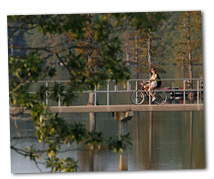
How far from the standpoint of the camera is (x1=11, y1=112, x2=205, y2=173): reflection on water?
31.7 ft

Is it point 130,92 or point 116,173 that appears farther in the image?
point 130,92

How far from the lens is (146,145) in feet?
46.8

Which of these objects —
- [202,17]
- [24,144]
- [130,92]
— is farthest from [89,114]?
[202,17]

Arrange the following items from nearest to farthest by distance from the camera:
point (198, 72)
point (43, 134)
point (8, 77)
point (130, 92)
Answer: point (43, 134), point (8, 77), point (198, 72), point (130, 92)

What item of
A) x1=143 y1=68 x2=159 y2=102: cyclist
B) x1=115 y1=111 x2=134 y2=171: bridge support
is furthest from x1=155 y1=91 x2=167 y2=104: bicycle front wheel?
x1=115 y1=111 x2=134 y2=171: bridge support

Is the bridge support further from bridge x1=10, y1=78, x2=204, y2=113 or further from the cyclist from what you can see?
the cyclist

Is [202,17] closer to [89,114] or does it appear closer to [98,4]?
[98,4]

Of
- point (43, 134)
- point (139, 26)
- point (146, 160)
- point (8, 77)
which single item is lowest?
point (146, 160)

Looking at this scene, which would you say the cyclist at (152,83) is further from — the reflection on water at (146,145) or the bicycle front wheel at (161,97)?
the reflection on water at (146,145)

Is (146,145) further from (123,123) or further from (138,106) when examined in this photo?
(138,106)

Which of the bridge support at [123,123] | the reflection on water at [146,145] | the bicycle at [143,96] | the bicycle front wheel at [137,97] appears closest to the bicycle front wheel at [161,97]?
the bicycle at [143,96]

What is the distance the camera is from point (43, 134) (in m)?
8.12

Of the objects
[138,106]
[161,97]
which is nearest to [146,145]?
[138,106]

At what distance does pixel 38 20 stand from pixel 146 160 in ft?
16.7
